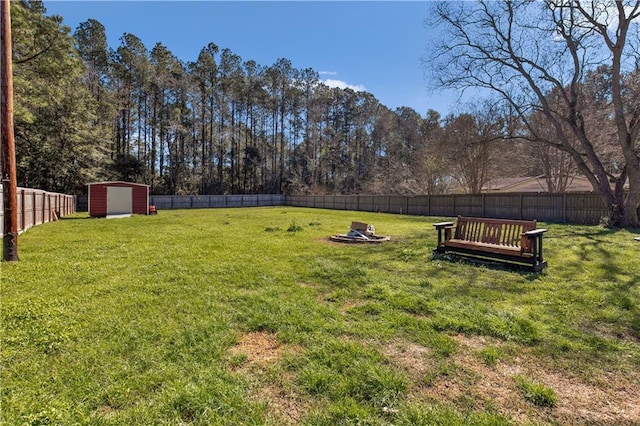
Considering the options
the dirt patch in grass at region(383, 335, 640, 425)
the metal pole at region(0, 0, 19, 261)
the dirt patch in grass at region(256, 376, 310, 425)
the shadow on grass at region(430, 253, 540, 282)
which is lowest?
the dirt patch in grass at region(256, 376, 310, 425)

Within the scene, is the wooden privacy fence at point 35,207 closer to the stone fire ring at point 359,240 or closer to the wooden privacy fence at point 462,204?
the stone fire ring at point 359,240

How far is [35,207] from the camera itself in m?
12.7

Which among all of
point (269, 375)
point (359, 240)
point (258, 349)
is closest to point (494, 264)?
point (359, 240)

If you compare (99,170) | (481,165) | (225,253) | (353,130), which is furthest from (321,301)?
(353,130)

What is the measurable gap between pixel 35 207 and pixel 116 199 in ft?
22.7

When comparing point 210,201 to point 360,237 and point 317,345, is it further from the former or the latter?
point 317,345

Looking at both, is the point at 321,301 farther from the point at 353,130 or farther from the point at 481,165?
the point at 353,130

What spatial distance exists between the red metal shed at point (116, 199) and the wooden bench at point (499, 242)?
62.1 feet

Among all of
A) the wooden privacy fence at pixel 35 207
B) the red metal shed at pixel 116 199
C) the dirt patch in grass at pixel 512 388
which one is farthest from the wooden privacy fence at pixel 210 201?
the dirt patch in grass at pixel 512 388

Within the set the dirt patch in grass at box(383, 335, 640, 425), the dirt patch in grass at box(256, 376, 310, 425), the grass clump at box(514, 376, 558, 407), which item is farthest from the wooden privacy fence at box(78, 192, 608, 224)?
the dirt patch in grass at box(256, 376, 310, 425)

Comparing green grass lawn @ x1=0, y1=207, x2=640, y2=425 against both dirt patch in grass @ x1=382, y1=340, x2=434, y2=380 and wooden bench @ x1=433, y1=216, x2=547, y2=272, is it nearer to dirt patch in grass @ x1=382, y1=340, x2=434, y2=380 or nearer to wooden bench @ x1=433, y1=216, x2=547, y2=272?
dirt patch in grass @ x1=382, y1=340, x2=434, y2=380

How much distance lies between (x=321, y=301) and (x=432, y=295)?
1.46 m

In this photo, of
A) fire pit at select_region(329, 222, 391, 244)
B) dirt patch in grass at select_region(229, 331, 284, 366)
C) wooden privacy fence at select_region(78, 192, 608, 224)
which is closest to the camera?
dirt patch in grass at select_region(229, 331, 284, 366)

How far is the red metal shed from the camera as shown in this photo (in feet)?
60.9
